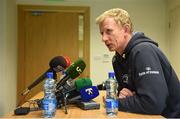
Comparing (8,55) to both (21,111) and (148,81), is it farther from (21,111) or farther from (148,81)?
(148,81)

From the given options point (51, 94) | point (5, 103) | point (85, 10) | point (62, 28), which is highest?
point (85, 10)

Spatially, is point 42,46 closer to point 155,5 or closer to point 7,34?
point 7,34

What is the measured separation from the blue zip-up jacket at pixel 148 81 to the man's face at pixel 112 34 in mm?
74

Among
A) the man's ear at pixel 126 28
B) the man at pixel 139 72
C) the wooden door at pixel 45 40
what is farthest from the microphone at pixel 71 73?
the wooden door at pixel 45 40

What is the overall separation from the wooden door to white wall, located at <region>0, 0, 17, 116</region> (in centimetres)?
25

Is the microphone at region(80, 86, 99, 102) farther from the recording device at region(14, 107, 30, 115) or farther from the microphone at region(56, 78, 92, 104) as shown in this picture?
the recording device at region(14, 107, 30, 115)

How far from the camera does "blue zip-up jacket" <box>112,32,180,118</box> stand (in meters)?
1.48

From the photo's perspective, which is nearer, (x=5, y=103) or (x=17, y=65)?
(x=5, y=103)

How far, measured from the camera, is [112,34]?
1.76 metres

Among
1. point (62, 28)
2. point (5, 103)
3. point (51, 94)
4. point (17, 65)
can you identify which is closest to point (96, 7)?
point (62, 28)

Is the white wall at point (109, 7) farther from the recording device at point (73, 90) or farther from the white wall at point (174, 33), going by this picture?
the recording device at point (73, 90)

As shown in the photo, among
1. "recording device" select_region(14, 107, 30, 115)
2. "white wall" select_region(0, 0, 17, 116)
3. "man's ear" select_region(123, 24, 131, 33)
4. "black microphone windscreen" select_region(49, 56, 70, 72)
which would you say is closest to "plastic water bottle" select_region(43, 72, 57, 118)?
"recording device" select_region(14, 107, 30, 115)

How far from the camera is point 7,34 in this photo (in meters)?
3.84

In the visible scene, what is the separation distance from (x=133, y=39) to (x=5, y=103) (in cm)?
266
